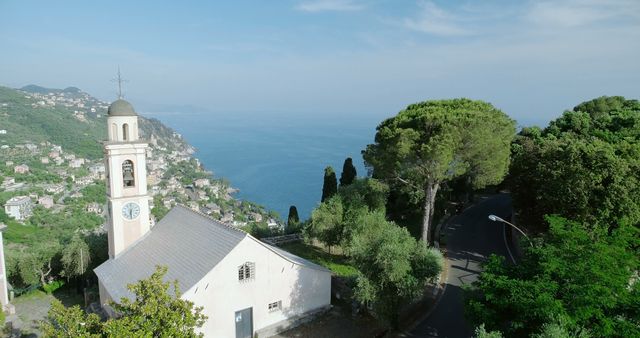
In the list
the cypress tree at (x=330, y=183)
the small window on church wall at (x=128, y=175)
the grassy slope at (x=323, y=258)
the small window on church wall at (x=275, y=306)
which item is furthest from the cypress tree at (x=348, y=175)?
the small window on church wall at (x=128, y=175)

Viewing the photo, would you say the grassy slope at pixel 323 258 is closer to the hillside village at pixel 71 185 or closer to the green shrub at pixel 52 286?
the green shrub at pixel 52 286

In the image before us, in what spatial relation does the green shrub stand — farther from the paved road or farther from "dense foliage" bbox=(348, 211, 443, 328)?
the paved road

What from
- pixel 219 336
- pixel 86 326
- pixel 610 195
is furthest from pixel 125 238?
pixel 610 195

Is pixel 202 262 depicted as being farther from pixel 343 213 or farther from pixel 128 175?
pixel 343 213

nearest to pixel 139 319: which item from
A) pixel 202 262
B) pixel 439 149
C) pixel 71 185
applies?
pixel 202 262

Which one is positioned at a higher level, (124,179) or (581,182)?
(581,182)

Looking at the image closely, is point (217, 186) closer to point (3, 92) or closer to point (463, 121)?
point (3, 92)
